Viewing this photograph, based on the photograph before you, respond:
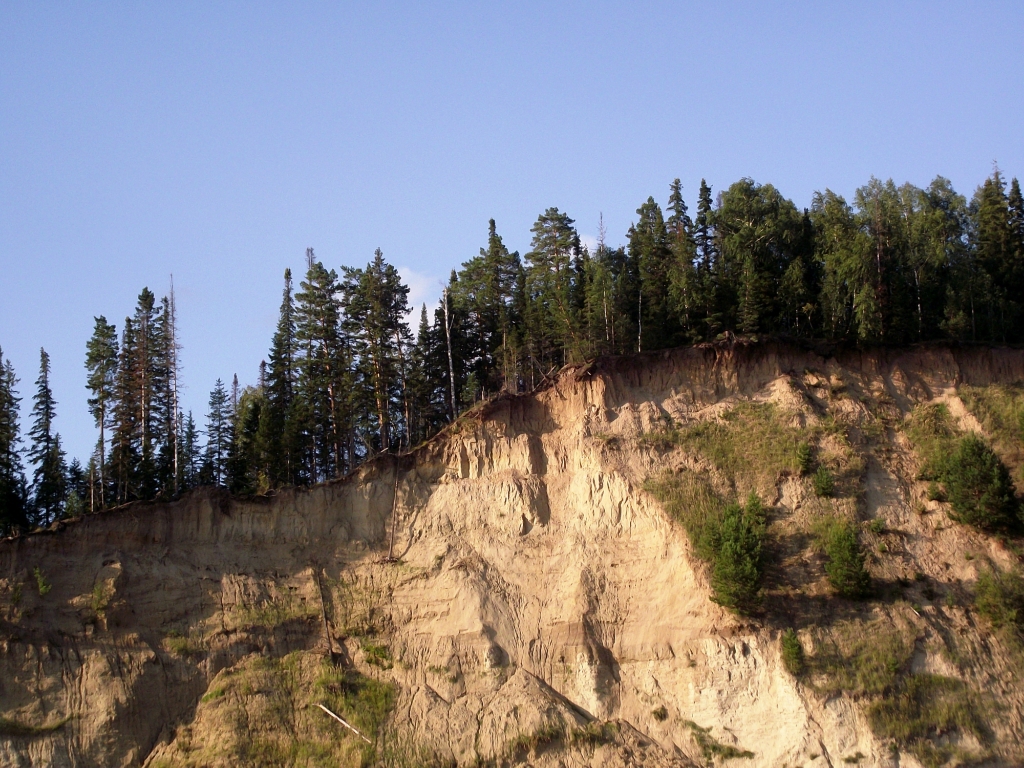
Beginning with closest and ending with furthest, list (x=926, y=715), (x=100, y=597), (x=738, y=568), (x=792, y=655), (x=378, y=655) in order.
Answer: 1. (x=926, y=715)
2. (x=792, y=655)
3. (x=738, y=568)
4. (x=100, y=597)
5. (x=378, y=655)

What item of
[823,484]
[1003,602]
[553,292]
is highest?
[553,292]

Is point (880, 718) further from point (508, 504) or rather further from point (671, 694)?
point (508, 504)

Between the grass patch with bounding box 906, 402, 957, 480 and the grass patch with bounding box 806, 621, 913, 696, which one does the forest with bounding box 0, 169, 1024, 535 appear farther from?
the grass patch with bounding box 806, 621, 913, 696

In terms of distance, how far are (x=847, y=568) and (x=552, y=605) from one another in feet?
30.0

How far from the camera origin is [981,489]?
33.2 meters

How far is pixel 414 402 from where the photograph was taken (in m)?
48.9

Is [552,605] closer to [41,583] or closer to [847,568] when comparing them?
[847,568]

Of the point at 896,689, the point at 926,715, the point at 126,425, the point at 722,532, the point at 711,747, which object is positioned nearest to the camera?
the point at 926,715

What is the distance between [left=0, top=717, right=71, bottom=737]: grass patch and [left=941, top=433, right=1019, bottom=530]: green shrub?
28391 millimetres

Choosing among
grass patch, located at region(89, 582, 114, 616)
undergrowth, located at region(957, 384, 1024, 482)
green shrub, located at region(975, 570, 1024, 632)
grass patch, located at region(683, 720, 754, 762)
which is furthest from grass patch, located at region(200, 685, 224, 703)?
undergrowth, located at region(957, 384, 1024, 482)

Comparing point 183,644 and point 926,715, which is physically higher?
point 183,644

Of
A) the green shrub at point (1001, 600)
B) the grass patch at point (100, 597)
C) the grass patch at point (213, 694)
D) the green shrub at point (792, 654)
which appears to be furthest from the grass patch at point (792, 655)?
the grass patch at point (100, 597)

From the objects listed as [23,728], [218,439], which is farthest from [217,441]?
[23,728]

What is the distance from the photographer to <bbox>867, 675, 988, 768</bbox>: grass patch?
28.3 metres
